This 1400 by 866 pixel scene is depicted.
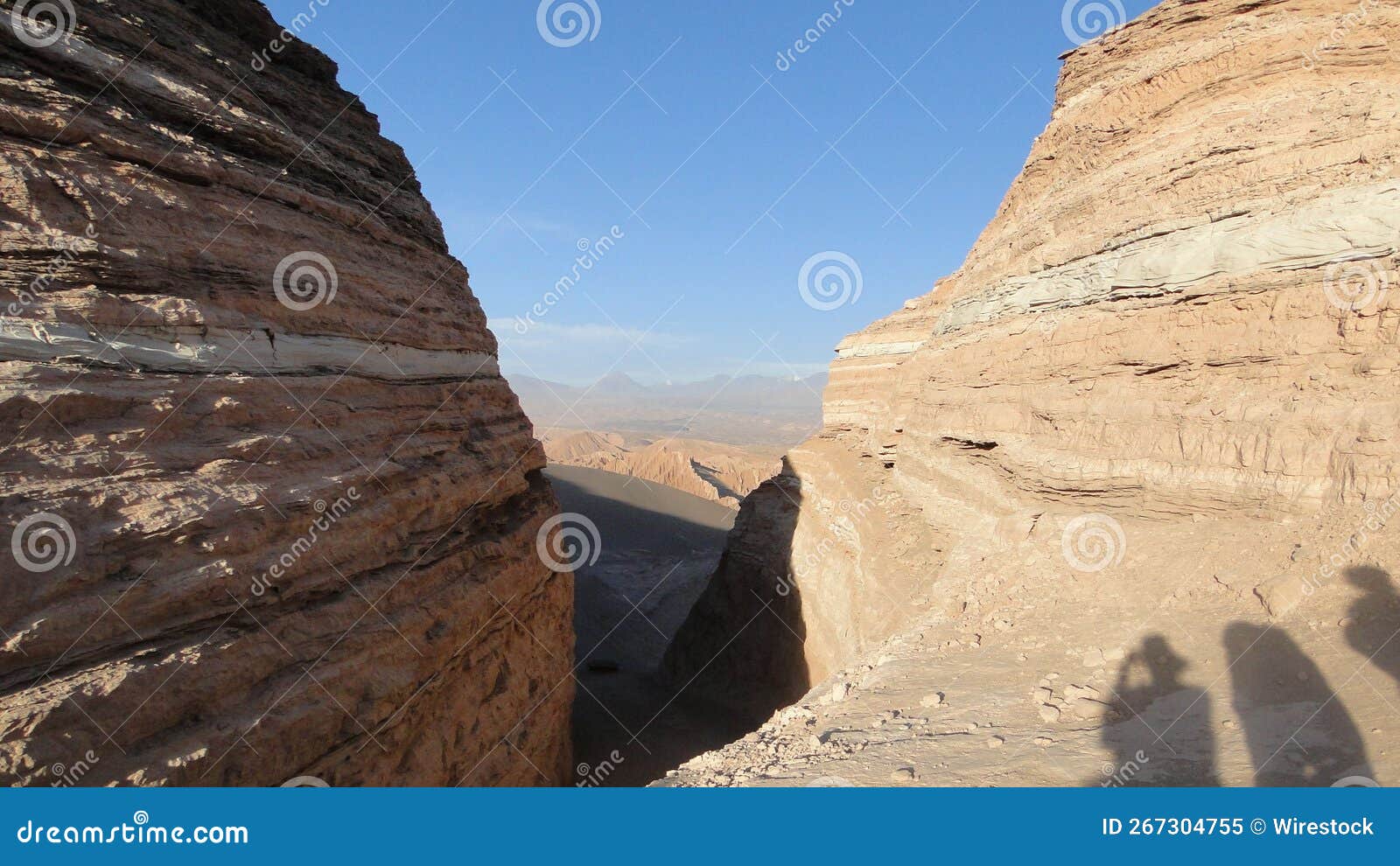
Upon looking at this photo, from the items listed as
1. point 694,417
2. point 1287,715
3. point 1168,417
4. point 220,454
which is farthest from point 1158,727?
point 694,417

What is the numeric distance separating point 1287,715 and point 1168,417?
2.88m

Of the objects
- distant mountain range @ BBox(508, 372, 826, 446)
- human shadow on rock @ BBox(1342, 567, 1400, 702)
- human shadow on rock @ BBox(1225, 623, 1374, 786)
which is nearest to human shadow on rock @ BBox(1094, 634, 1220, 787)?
human shadow on rock @ BBox(1225, 623, 1374, 786)

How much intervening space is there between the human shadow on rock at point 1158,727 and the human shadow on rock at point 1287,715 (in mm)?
198

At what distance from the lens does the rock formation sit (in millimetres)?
4121

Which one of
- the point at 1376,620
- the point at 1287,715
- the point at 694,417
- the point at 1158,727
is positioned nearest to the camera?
the point at 1287,715

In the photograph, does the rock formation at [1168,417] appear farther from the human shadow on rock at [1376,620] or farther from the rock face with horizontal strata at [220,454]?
the rock face with horizontal strata at [220,454]

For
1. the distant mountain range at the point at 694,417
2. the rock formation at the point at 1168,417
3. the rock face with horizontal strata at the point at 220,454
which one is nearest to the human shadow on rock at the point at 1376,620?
the rock formation at the point at 1168,417

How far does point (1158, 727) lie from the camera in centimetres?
360

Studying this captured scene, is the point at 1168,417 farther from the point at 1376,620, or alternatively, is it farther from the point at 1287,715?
the point at 1287,715

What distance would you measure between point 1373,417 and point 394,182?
941 cm

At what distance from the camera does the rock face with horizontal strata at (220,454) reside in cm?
368

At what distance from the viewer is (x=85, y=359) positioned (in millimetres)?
4098

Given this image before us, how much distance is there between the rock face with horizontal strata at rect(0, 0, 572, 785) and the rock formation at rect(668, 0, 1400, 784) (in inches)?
113

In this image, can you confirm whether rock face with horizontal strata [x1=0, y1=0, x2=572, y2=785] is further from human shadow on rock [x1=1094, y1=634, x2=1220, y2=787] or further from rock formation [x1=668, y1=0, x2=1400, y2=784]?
human shadow on rock [x1=1094, y1=634, x2=1220, y2=787]
